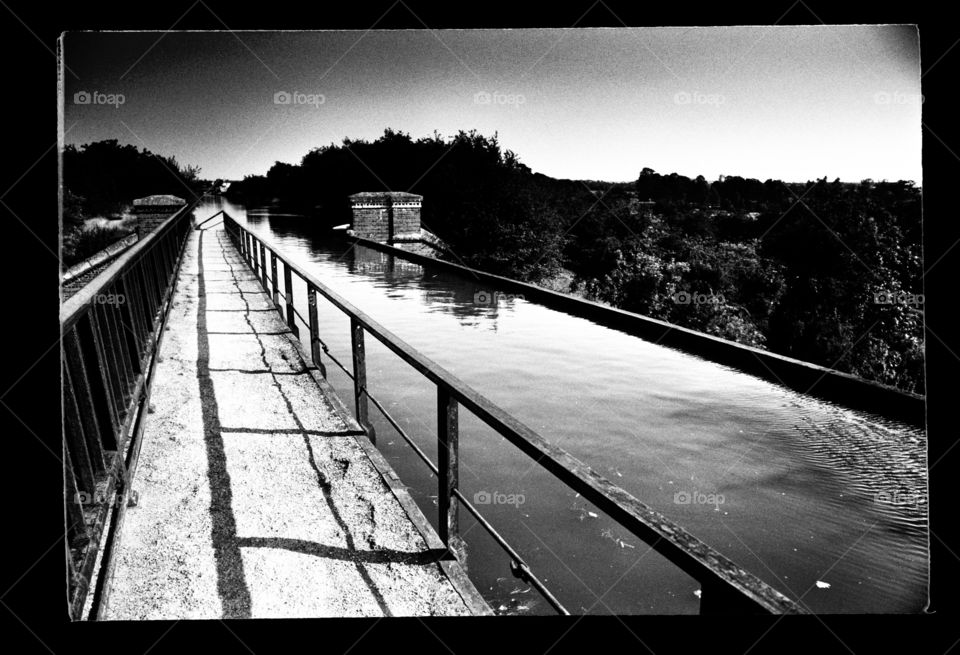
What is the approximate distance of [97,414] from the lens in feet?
8.40

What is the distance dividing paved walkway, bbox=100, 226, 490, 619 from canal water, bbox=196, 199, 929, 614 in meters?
0.39

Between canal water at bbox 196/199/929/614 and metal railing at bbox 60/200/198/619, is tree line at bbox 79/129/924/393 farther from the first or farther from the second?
metal railing at bbox 60/200/198/619

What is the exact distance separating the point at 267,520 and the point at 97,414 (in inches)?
34.3

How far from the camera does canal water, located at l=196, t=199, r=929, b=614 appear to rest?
2.44 meters

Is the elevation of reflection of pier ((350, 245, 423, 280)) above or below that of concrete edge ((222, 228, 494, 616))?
above

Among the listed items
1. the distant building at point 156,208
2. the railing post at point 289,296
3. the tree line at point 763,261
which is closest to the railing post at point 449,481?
the railing post at point 289,296

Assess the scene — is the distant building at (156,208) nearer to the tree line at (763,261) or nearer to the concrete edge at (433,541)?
Answer: the tree line at (763,261)

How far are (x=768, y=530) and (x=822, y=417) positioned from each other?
4.18ft

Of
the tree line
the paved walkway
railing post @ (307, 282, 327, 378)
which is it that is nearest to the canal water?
railing post @ (307, 282, 327, 378)

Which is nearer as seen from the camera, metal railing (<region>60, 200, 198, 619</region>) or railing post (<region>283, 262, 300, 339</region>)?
metal railing (<region>60, 200, 198, 619</region>)

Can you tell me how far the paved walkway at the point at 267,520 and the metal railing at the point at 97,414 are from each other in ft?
0.47

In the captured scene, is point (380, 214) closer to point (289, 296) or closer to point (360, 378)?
point (289, 296)

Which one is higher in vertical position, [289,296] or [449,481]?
[289,296]

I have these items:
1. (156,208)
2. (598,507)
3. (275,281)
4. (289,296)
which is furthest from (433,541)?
(156,208)
